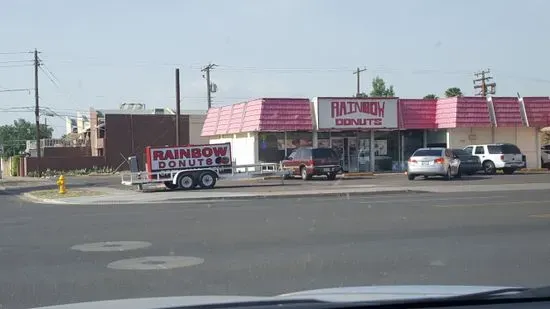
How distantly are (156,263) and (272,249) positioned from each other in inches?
80.8

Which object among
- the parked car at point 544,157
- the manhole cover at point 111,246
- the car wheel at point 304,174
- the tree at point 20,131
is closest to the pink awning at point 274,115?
the car wheel at point 304,174

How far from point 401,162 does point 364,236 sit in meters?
30.0

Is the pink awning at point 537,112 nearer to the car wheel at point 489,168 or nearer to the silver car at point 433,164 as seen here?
the car wheel at point 489,168

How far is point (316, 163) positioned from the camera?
111ft

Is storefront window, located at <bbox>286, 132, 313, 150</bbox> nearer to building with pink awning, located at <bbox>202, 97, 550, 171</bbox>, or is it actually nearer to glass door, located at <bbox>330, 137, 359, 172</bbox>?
building with pink awning, located at <bbox>202, 97, 550, 171</bbox>

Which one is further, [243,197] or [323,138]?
[323,138]

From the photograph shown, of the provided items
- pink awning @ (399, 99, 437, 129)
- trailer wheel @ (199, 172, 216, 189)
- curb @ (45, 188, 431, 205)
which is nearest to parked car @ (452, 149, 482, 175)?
pink awning @ (399, 99, 437, 129)

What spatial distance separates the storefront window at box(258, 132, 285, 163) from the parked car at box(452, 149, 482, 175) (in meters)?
10.1

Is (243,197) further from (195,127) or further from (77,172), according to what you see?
(195,127)

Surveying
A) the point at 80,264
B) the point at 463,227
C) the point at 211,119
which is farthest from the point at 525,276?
the point at 211,119

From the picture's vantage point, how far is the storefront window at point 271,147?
39125 millimetres

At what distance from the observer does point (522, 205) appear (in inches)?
715

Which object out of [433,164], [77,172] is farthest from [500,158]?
[77,172]

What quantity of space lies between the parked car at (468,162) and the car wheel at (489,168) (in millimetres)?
2100
